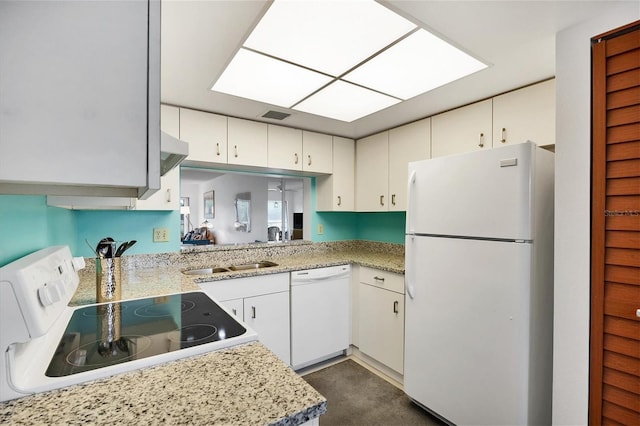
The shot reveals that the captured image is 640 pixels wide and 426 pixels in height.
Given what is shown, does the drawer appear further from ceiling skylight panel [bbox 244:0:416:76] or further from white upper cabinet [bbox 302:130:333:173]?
ceiling skylight panel [bbox 244:0:416:76]

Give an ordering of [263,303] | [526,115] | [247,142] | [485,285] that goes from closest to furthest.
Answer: [485,285] → [526,115] → [263,303] → [247,142]

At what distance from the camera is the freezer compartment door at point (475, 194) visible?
5.02ft

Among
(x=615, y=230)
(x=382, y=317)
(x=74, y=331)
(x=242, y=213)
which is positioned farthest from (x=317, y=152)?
(x=74, y=331)

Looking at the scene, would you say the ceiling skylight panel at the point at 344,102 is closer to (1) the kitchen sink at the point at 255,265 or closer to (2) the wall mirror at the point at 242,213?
(2) the wall mirror at the point at 242,213

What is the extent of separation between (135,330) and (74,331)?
0.63ft

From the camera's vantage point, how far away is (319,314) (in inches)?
105

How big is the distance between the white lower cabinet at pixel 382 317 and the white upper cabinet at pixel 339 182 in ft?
2.62

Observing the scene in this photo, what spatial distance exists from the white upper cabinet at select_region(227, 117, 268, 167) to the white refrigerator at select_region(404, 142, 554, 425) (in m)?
1.36

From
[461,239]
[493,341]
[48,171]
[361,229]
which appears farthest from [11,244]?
[361,229]

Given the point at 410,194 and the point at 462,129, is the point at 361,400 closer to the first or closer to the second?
the point at 410,194

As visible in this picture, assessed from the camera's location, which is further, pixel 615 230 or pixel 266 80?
pixel 266 80

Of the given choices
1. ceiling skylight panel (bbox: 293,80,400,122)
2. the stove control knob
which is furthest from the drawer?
the stove control knob

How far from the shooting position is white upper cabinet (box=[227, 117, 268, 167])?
2.56 metres

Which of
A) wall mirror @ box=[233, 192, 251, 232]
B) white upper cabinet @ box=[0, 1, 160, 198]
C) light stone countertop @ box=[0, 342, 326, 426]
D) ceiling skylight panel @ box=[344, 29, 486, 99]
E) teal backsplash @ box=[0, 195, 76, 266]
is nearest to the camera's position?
white upper cabinet @ box=[0, 1, 160, 198]
